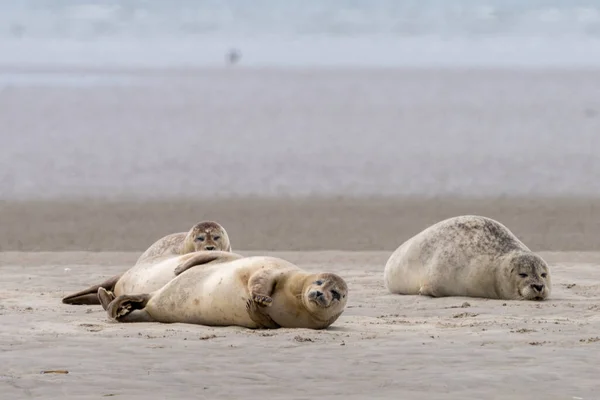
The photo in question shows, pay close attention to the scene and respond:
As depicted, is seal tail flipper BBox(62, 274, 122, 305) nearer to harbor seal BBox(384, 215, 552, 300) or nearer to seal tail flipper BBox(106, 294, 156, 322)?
seal tail flipper BBox(106, 294, 156, 322)

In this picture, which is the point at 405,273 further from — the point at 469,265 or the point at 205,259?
the point at 205,259

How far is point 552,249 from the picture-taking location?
1622cm

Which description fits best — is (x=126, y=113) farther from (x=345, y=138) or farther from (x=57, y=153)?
(x=57, y=153)

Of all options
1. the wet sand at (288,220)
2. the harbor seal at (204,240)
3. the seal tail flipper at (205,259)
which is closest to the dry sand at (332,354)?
the seal tail flipper at (205,259)

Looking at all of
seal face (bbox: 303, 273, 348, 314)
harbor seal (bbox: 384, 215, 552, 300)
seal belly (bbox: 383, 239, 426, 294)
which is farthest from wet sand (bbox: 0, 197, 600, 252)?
seal face (bbox: 303, 273, 348, 314)

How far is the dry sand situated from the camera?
22.3 ft

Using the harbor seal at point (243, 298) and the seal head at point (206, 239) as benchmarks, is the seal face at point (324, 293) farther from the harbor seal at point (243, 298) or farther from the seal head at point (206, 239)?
the seal head at point (206, 239)

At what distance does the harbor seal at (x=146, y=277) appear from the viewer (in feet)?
30.5

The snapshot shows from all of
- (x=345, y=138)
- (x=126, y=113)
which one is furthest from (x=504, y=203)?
(x=126, y=113)

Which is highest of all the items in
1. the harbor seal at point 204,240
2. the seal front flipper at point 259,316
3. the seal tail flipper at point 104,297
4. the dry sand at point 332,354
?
the harbor seal at point 204,240

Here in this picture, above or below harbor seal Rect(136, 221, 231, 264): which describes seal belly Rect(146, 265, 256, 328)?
below

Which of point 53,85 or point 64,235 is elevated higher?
point 53,85

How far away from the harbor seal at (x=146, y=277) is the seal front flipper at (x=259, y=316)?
0.66 meters

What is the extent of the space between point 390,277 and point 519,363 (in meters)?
3.85
